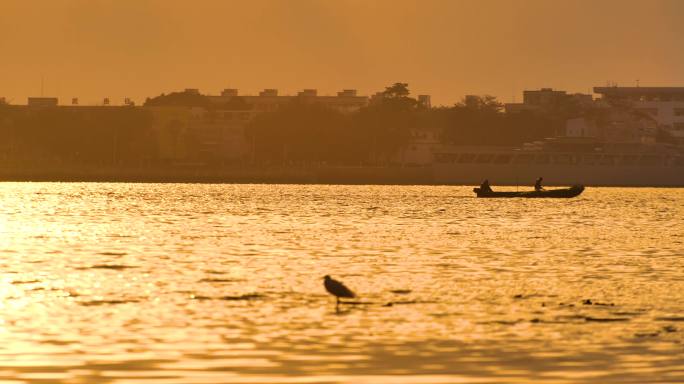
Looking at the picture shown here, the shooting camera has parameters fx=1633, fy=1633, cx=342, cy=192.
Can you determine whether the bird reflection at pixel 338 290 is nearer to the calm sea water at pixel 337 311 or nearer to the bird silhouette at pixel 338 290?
the bird silhouette at pixel 338 290

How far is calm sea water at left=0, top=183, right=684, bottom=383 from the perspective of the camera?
25.1 meters

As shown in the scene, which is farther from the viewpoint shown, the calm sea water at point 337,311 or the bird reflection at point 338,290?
the bird reflection at point 338,290

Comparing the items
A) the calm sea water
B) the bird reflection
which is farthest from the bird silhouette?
the calm sea water

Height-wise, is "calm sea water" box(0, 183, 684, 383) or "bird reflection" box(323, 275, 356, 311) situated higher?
"bird reflection" box(323, 275, 356, 311)

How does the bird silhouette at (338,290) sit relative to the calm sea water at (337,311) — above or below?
above

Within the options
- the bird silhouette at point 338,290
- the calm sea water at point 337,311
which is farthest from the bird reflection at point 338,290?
the calm sea water at point 337,311

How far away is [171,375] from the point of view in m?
24.0

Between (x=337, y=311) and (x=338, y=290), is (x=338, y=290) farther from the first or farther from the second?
(x=337, y=311)

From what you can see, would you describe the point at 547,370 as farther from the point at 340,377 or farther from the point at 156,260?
the point at 156,260

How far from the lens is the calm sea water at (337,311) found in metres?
25.1

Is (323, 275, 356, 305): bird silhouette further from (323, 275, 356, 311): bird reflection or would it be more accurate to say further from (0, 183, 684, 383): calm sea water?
(0, 183, 684, 383): calm sea water

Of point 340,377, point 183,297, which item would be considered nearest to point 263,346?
point 340,377

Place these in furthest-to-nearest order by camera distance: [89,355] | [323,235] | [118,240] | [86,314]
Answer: [323,235] → [118,240] → [86,314] → [89,355]

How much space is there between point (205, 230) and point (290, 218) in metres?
18.0
